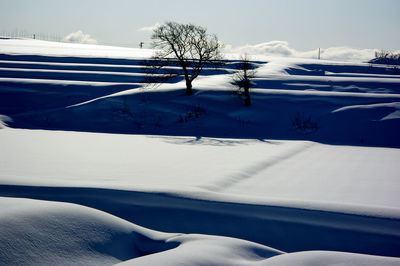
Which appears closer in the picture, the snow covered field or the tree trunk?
the snow covered field

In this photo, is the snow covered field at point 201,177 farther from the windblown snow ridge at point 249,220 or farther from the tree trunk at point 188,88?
the tree trunk at point 188,88

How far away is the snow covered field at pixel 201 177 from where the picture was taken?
405cm

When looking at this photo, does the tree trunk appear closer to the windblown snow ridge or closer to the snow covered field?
the snow covered field

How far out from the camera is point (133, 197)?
6.77m

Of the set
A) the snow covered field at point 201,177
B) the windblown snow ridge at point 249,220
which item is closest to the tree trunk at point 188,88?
the snow covered field at point 201,177

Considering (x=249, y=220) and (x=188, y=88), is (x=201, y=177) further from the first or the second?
(x=188, y=88)

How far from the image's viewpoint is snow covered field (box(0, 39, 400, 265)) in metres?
4.05

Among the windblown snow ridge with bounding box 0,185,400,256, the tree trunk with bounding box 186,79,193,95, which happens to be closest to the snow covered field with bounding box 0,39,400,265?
the windblown snow ridge with bounding box 0,185,400,256

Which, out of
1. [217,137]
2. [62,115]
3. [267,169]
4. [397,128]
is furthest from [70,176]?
[397,128]

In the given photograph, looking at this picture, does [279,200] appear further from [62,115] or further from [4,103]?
[4,103]

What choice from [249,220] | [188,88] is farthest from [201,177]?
[188,88]

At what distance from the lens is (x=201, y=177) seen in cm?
841

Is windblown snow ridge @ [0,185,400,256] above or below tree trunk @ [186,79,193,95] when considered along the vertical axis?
below

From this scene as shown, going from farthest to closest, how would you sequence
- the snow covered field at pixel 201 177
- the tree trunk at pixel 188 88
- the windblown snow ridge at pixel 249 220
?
1. the tree trunk at pixel 188 88
2. the windblown snow ridge at pixel 249 220
3. the snow covered field at pixel 201 177
